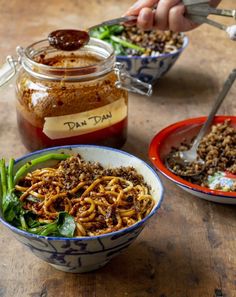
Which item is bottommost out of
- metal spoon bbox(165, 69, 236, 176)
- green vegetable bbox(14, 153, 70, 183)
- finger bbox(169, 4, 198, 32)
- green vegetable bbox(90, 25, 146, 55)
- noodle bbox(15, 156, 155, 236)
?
green vegetable bbox(90, 25, 146, 55)

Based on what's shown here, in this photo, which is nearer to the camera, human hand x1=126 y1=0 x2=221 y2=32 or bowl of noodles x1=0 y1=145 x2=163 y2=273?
bowl of noodles x1=0 y1=145 x2=163 y2=273

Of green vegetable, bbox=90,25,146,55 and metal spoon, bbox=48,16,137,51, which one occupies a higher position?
metal spoon, bbox=48,16,137,51

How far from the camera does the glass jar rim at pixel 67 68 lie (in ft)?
3.90

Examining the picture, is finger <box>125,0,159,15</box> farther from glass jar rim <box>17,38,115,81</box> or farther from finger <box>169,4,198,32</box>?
glass jar rim <box>17,38,115,81</box>

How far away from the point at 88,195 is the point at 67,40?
44 cm

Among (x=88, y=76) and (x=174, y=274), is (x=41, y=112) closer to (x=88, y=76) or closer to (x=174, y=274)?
(x=88, y=76)

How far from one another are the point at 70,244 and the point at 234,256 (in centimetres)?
33

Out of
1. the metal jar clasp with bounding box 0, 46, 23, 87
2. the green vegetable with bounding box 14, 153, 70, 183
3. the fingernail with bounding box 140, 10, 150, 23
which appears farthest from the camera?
the fingernail with bounding box 140, 10, 150, 23

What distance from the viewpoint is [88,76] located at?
1.20 m

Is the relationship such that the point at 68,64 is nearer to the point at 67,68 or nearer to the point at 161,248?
the point at 67,68

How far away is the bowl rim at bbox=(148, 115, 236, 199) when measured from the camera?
42.8 inches

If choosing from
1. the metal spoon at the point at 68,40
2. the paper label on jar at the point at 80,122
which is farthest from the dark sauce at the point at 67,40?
the paper label on jar at the point at 80,122

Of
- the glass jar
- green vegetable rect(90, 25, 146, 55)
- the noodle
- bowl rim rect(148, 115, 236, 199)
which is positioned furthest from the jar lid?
green vegetable rect(90, 25, 146, 55)

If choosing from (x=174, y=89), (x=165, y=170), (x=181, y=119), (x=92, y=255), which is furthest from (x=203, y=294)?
(x=174, y=89)
